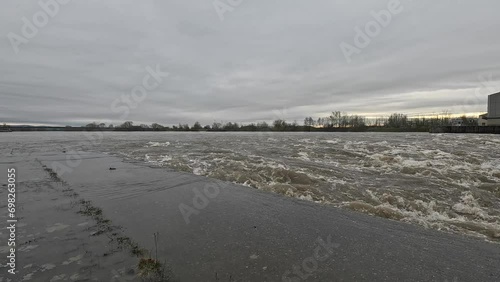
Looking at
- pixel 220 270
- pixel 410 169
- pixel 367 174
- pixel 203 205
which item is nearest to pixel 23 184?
pixel 203 205

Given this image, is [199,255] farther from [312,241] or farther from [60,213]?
[60,213]

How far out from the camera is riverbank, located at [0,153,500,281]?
3730mm

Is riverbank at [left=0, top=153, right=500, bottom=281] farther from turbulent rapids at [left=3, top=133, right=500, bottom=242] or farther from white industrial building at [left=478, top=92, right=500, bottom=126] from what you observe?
white industrial building at [left=478, top=92, right=500, bottom=126]

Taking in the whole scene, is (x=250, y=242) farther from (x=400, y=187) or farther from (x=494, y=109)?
(x=494, y=109)

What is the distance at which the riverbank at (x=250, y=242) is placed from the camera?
147 inches

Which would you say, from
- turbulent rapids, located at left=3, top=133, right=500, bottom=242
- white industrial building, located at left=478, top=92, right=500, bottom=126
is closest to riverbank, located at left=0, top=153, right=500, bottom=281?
turbulent rapids, located at left=3, top=133, right=500, bottom=242

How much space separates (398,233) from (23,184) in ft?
39.0

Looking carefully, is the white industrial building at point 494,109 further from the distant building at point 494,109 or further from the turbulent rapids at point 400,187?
the turbulent rapids at point 400,187

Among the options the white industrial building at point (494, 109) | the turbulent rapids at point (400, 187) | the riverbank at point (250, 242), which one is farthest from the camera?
the white industrial building at point (494, 109)

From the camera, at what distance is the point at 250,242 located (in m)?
4.73

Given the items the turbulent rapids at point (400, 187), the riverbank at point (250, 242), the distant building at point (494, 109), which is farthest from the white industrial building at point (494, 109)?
the riverbank at point (250, 242)

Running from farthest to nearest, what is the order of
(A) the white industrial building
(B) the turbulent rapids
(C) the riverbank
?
A: (A) the white industrial building
(B) the turbulent rapids
(C) the riverbank

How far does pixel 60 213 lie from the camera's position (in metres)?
6.03

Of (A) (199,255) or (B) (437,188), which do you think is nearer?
(A) (199,255)
